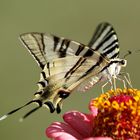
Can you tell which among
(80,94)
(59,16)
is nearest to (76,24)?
(59,16)

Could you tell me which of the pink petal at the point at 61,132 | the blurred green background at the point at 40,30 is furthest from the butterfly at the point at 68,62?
the blurred green background at the point at 40,30

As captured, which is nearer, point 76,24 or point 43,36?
point 43,36

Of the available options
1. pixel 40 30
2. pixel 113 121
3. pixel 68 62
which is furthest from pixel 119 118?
pixel 40 30

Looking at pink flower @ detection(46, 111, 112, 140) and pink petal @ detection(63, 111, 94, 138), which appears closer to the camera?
pink flower @ detection(46, 111, 112, 140)

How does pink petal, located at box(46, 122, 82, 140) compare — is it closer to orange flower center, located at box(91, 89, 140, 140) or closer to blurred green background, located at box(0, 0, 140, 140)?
orange flower center, located at box(91, 89, 140, 140)

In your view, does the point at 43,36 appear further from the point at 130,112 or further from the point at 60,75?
the point at 130,112

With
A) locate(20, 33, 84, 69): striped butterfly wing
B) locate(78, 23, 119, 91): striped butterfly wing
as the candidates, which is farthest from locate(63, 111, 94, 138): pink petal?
locate(20, 33, 84, 69): striped butterfly wing
